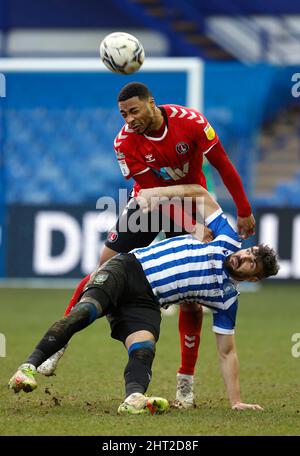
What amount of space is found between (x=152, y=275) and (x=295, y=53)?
14.1 m

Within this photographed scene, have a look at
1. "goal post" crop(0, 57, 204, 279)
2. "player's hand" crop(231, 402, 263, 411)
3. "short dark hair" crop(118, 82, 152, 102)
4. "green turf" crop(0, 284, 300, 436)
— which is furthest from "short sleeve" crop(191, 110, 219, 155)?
"goal post" crop(0, 57, 204, 279)

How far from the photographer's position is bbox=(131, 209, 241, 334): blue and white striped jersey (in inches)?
234

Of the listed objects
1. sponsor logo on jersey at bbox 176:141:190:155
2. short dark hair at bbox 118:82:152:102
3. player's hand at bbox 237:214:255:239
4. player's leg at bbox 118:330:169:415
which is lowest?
player's leg at bbox 118:330:169:415

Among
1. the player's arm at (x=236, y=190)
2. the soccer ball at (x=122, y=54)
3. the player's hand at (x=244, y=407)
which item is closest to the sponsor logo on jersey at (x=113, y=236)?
the player's arm at (x=236, y=190)

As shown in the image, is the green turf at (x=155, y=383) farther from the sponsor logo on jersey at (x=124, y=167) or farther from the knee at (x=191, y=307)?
the sponsor logo on jersey at (x=124, y=167)

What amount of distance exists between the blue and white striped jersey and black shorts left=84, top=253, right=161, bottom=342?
54 millimetres

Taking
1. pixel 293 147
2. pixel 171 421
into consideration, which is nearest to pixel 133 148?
pixel 171 421

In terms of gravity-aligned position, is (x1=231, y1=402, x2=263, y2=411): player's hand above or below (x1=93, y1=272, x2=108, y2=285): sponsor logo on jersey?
below

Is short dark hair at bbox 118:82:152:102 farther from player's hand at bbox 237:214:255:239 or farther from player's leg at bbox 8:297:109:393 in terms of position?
player's leg at bbox 8:297:109:393

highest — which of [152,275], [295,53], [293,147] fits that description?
[295,53]

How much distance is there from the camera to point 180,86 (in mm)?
15156
